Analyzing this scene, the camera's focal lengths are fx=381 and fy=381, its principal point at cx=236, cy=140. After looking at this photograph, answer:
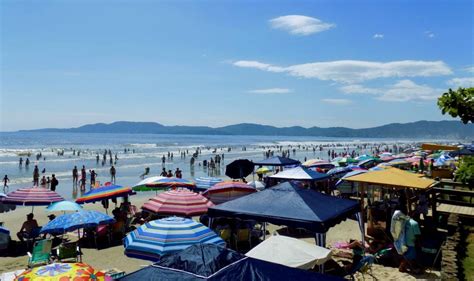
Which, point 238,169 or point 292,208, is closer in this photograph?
point 292,208

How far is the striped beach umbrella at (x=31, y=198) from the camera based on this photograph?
11.3 metres

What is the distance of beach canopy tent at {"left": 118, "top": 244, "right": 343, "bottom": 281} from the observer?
358 cm

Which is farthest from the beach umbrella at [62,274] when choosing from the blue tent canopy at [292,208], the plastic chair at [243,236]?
the plastic chair at [243,236]

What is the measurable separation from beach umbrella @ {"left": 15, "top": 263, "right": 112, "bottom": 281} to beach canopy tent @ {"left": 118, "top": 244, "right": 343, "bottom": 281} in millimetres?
890

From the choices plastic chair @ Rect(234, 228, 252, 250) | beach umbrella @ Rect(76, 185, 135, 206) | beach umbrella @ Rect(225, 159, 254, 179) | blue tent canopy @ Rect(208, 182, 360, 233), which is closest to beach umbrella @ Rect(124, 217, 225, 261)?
blue tent canopy @ Rect(208, 182, 360, 233)

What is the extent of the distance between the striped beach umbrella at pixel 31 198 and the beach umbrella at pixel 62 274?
7799 mm

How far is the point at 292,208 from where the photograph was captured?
24.5 feet

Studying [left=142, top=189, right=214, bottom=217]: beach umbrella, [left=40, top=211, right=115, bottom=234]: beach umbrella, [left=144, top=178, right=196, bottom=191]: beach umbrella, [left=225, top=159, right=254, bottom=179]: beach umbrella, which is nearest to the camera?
[left=40, top=211, right=115, bottom=234]: beach umbrella

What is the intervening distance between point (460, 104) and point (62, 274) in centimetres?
976

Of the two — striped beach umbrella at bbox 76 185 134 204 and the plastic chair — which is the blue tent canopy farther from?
striped beach umbrella at bbox 76 185 134 204

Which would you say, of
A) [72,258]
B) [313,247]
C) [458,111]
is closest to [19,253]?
[72,258]

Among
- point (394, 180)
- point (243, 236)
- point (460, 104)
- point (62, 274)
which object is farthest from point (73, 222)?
point (460, 104)

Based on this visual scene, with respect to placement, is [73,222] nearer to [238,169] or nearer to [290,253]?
[290,253]

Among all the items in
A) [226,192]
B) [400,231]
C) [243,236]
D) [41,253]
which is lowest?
[243,236]
